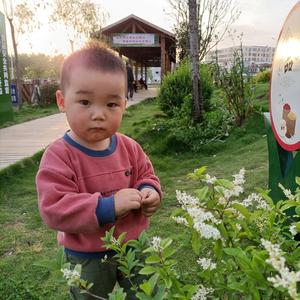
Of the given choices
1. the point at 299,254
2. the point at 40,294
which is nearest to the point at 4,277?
the point at 40,294

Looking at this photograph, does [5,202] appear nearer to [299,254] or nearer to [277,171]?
[277,171]

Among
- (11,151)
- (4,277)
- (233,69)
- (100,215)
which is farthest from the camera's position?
(233,69)

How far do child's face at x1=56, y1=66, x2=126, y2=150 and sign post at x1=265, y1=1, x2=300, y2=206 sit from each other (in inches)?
45.5

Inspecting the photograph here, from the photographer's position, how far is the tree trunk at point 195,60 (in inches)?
265

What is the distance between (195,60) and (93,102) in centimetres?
592

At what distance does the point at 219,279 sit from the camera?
3.44 ft

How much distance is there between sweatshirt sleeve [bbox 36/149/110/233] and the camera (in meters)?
1.26

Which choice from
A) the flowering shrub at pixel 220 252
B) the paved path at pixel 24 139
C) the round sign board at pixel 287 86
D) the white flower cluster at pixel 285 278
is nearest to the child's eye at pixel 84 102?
the flowering shrub at pixel 220 252

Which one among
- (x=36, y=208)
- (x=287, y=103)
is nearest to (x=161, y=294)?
(x=287, y=103)

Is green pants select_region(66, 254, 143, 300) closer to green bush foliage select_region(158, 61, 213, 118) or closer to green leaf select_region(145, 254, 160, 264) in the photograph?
green leaf select_region(145, 254, 160, 264)

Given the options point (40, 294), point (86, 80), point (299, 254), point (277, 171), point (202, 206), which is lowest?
point (40, 294)

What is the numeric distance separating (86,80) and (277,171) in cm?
176

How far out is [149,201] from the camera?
1.36 m

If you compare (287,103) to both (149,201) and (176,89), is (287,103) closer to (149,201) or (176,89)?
(149,201)
